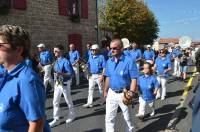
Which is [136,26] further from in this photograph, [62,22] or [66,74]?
[66,74]

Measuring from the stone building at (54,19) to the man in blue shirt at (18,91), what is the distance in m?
14.9

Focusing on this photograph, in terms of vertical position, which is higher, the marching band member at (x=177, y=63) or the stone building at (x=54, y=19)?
the stone building at (x=54, y=19)

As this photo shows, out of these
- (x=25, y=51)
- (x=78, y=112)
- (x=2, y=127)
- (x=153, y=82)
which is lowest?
(x=78, y=112)

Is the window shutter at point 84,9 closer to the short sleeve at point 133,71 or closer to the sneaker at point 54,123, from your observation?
the sneaker at point 54,123

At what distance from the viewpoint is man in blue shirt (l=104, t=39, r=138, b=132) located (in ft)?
24.4

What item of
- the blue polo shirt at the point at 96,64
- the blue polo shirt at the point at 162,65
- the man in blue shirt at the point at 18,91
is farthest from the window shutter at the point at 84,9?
the man in blue shirt at the point at 18,91

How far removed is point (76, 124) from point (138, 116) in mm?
1553

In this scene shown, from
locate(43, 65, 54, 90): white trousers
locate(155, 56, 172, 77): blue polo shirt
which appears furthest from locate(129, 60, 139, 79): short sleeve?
locate(43, 65, 54, 90): white trousers

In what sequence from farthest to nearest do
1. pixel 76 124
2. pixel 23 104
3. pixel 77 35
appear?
pixel 77 35, pixel 76 124, pixel 23 104

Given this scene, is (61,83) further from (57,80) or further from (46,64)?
(46,64)

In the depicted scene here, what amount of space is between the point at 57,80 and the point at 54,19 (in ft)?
43.9

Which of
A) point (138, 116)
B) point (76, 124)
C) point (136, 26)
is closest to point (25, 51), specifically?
point (76, 124)

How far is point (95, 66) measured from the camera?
12.3 meters

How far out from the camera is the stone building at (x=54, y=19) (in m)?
18.7
